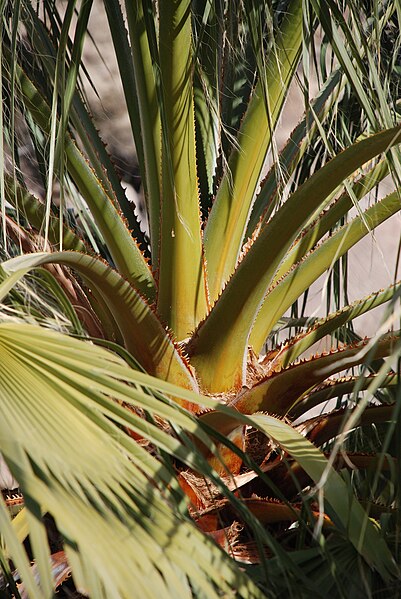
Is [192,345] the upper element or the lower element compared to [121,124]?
lower

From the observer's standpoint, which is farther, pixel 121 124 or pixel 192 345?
pixel 121 124

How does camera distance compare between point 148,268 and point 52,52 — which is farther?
point 52,52

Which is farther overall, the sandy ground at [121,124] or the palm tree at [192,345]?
the sandy ground at [121,124]

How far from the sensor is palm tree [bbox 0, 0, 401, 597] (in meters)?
0.58

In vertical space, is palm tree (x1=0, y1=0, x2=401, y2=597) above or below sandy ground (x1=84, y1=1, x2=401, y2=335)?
below

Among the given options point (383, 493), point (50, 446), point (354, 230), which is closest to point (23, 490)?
point (50, 446)

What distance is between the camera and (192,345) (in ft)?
3.68

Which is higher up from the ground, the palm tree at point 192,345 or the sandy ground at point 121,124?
the sandy ground at point 121,124

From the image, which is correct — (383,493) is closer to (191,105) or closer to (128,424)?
(191,105)

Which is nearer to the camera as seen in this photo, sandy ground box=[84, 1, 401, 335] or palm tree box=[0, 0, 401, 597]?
palm tree box=[0, 0, 401, 597]

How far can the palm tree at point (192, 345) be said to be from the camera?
58cm

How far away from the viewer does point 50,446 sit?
0.57 meters

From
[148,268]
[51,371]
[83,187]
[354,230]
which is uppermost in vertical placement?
[83,187]

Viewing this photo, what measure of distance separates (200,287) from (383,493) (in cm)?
57
